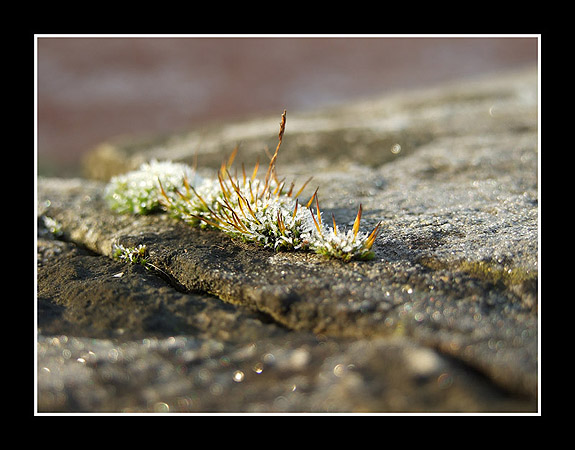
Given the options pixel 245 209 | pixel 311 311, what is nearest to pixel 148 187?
pixel 245 209

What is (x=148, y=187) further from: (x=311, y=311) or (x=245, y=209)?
(x=311, y=311)

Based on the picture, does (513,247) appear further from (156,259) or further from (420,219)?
(156,259)

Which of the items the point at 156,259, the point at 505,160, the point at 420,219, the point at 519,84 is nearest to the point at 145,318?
the point at 156,259

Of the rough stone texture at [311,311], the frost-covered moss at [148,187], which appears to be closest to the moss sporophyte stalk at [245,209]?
the frost-covered moss at [148,187]

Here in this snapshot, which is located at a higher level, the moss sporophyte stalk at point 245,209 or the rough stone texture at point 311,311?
the moss sporophyte stalk at point 245,209

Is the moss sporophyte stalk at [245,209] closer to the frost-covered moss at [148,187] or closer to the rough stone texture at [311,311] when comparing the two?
the frost-covered moss at [148,187]
